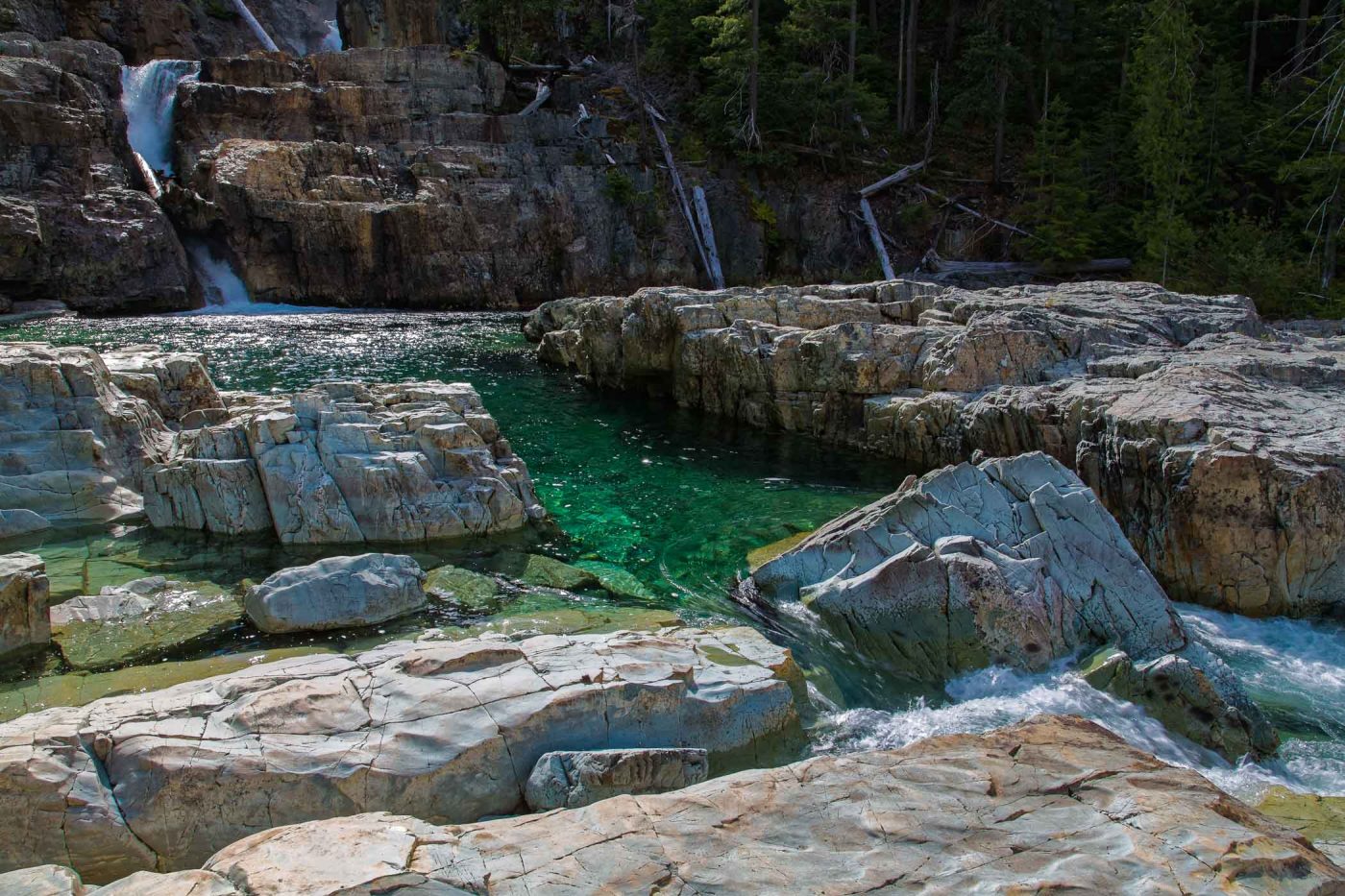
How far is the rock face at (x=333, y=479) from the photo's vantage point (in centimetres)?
1160

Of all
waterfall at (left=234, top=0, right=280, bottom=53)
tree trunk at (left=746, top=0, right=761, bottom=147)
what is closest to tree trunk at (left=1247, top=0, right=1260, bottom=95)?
tree trunk at (left=746, top=0, right=761, bottom=147)

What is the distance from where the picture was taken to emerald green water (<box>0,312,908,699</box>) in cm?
1039

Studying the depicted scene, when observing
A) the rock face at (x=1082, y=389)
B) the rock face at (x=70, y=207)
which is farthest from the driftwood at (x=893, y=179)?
the rock face at (x=70, y=207)

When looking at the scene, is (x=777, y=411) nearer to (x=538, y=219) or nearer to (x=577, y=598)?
(x=577, y=598)

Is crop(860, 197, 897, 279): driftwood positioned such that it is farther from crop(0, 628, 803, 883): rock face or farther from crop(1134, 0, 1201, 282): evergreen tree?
crop(0, 628, 803, 883): rock face

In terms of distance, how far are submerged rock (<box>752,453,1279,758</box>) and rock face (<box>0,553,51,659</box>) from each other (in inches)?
287

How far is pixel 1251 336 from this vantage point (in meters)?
17.0

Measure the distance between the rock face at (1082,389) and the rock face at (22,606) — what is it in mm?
12110

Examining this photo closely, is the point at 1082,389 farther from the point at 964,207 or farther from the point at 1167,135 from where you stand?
the point at 964,207

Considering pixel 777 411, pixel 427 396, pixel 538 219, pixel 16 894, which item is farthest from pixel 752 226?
pixel 16 894

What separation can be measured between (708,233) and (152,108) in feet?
80.5

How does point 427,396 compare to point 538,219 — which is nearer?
point 427,396

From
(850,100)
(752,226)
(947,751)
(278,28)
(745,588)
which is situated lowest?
(745,588)

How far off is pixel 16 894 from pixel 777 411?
16.0 meters
